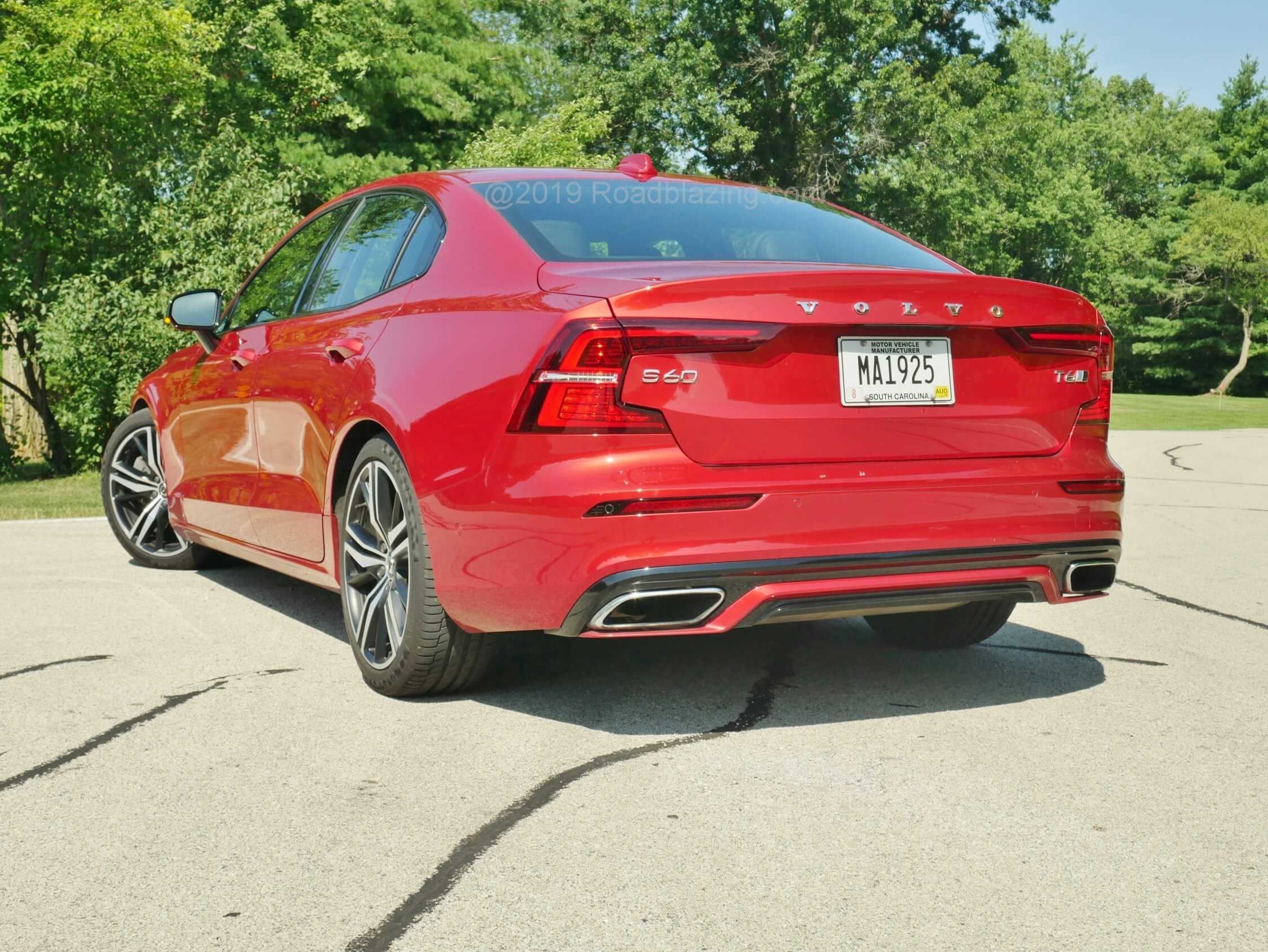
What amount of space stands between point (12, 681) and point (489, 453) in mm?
2035

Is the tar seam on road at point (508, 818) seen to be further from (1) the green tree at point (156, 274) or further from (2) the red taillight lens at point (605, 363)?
(1) the green tree at point (156, 274)

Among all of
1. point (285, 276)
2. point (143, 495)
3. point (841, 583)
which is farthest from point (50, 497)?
point (841, 583)

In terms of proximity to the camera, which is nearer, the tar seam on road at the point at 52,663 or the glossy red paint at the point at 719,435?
the glossy red paint at the point at 719,435

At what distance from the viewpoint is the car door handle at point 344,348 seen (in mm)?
4512

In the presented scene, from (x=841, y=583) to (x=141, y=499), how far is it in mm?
4687

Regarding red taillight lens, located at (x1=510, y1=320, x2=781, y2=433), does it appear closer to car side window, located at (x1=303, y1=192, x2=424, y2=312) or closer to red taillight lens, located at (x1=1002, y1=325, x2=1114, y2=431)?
red taillight lens, located at (x1=1002, y1=325, x2=1114, y2=431)

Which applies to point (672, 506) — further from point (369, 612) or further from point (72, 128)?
point (72, 128)

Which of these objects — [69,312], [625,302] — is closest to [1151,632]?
[625,302]

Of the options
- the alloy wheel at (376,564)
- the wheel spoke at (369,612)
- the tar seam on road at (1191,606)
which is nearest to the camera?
the alloy wheel at (376,564)

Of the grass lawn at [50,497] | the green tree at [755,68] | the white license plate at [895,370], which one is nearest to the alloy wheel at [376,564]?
the white license plate at [895,370]

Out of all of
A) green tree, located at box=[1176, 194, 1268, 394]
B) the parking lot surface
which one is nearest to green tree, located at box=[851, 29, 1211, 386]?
green tree, located at box=[1176, 194, 1268, 394]

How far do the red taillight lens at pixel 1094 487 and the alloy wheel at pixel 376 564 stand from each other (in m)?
1.97

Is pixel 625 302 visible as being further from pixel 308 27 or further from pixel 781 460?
pixel 308 27

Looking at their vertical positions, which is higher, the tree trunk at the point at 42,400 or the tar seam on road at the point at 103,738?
the tar seam on road at the point at 103,738
